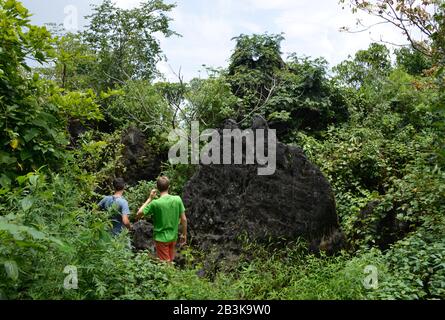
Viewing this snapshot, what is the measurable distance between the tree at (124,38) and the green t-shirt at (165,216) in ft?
34.0

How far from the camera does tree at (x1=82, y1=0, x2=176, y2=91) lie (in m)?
15.9

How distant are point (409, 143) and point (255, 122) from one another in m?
4.42

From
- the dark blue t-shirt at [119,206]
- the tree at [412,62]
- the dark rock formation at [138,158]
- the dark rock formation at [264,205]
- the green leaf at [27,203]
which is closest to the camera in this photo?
the green leaf at [27,203]

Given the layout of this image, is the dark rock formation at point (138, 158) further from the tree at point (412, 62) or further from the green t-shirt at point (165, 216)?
the tree at point (412, 62)

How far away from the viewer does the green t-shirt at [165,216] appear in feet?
19.7

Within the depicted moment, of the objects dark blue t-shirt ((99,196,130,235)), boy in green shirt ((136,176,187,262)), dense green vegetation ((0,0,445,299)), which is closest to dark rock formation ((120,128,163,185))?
dense green vegetation ((0,0,445,299))

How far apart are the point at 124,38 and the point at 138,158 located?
19.2 ft

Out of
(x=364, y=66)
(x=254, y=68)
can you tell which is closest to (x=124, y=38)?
(x=254, y=68)

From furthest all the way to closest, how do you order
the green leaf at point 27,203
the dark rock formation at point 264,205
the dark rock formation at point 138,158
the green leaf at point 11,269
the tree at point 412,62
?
the tree at point 412,62
the dark rock formation at point 138,158
the dark rock formation at point 264,205
the green leaf at point 27,203
the green leaf at point 11,269

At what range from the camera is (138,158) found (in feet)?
Answer: 39.0

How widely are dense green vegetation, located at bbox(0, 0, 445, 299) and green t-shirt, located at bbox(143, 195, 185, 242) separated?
507 millimetres

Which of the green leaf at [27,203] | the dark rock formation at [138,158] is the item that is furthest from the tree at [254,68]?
the green leaf at [27,203]

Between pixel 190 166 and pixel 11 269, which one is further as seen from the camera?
pixel 190 166

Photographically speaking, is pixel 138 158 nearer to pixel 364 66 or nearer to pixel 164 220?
pixel 164 220
